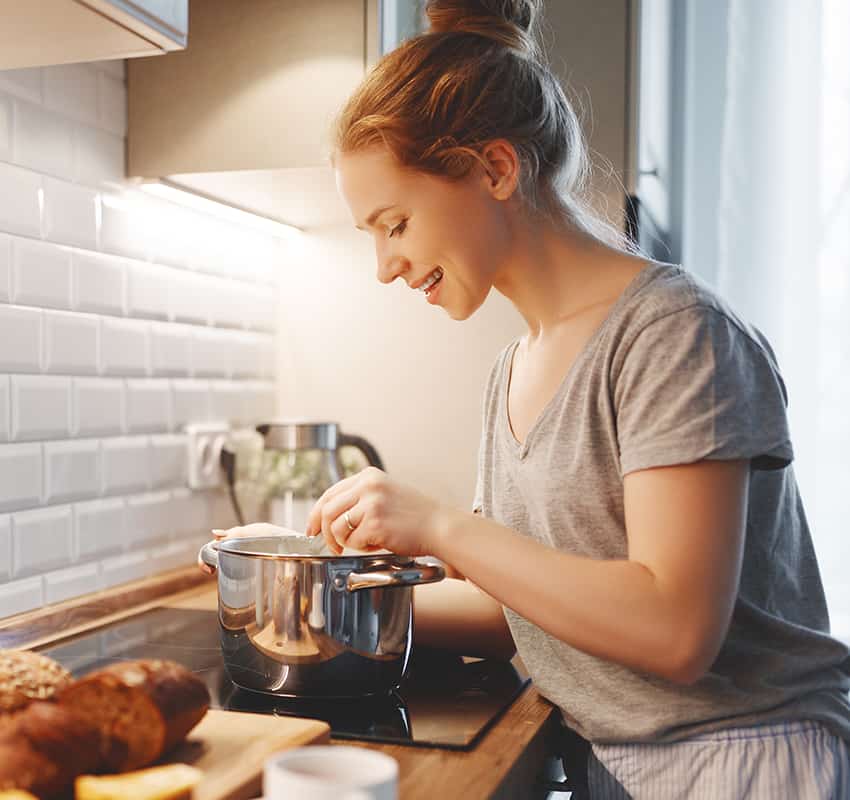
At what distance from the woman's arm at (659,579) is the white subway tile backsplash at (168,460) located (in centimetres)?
86

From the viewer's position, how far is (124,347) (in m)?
1.53

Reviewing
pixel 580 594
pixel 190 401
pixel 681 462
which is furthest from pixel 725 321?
pixel 190 401

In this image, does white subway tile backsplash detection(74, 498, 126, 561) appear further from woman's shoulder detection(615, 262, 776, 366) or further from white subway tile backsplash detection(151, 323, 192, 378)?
woman's shoulder detection(615, 262, 776, 366)

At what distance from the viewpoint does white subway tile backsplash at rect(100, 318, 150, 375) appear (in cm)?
148

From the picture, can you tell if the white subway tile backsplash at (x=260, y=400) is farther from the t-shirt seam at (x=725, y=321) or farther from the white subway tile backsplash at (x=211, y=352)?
the t-shirt seam at (x=725, y=321)

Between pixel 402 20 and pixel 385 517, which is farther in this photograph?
pixel 402 20

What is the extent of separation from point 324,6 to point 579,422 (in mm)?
795

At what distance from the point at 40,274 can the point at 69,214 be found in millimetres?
111

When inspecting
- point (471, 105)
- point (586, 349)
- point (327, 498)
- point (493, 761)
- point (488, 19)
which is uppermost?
point (488, 19)

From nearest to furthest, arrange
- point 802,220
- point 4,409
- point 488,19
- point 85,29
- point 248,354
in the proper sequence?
1. point 85,29
2. point 488,19
3. point 4,409
4. point 248,354
5. point 802,220

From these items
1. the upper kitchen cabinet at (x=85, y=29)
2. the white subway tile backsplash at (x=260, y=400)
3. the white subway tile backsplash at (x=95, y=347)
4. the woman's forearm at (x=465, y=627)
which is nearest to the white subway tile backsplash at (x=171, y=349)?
the white subway tile backsplash at (x=95, y=347)

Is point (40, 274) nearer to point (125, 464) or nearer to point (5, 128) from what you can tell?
point (5, 128)

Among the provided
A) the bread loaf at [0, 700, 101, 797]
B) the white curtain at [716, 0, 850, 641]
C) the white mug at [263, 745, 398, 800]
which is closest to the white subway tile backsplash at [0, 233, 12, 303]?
the bread loaf at [0, 700, 101, 797]

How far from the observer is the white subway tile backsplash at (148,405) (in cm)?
154
